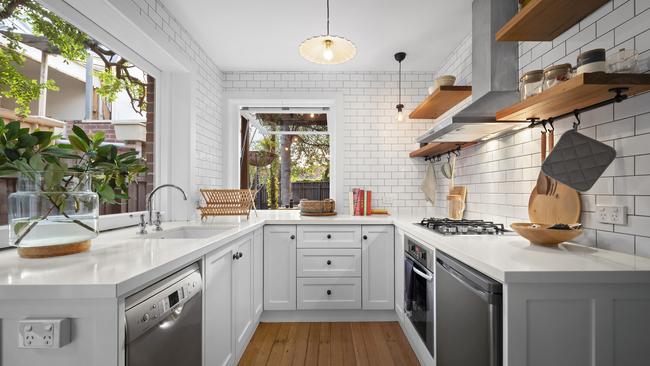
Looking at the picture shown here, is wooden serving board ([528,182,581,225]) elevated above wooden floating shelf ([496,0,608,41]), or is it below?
below

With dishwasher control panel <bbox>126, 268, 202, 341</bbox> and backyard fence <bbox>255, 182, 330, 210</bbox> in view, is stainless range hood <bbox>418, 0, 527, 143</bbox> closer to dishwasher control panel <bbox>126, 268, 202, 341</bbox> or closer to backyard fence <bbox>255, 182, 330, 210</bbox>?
dishwasher control panel <bbox>126, 268, 202, 341</bbox>

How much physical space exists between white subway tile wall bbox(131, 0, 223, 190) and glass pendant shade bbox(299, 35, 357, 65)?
1.11 meters

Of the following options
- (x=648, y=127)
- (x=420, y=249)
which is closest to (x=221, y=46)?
(x=420, y=249)

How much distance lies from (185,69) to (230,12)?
0.62m

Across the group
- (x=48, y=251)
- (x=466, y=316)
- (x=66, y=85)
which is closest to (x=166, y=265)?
(x=48, y=251)

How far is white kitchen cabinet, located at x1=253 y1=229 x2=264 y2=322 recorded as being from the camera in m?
2.41

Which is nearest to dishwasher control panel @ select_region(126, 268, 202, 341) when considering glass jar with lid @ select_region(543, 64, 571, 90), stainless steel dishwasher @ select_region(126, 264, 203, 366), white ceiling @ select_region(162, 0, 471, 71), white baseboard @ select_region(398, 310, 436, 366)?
stainless steel dishwasher @ select_region(126, 264, 203, 366)

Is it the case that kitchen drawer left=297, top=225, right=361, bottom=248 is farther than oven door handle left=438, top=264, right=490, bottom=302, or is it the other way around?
kitchen drawer left=297, top=225, right=361, bottom=248

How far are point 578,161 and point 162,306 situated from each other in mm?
1786

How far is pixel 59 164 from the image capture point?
1174 mm

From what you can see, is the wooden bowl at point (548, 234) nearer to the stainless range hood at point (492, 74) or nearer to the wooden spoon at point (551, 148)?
the wooden spoon at point (551, 148)

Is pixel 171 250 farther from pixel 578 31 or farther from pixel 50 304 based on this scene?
pixel 578 31

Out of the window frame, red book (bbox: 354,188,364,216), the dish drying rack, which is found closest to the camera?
the dish drying rack

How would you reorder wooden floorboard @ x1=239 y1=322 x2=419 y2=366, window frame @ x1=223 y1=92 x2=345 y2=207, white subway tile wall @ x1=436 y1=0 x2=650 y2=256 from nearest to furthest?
1. white subway tile wall @ x1=436 y1=0 x2=650 y2=256
2. wooden floorboard @ x1=239 y1=322 x2=419 y2=366
3. window frame @ x1=223 y1=92 x2=345 y2=207
